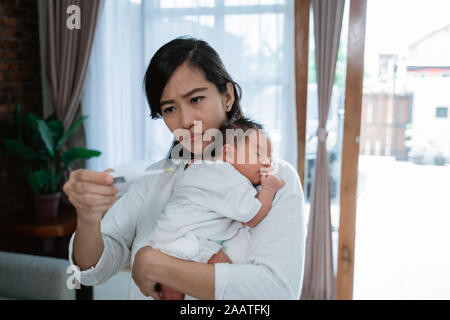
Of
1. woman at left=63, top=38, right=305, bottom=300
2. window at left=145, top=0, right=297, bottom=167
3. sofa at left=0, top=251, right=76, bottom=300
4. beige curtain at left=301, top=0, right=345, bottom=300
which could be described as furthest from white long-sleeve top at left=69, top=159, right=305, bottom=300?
beige curtain at left=301, top=0, right=345, bottom=300

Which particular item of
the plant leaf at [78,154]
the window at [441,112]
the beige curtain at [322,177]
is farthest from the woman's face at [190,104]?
the window at [441,112]

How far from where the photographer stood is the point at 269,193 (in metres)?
0.59

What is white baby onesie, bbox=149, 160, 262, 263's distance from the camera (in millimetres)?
563

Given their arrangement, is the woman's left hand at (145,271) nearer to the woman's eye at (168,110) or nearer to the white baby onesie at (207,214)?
the white baby onesie at (207,214)

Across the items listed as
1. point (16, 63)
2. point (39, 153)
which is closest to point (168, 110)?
point (39, 153)

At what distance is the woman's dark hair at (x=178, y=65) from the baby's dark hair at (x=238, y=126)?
50 millimetres

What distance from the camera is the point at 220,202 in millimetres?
566

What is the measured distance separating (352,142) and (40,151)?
1.36m

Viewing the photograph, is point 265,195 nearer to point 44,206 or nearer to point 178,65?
point 178,65

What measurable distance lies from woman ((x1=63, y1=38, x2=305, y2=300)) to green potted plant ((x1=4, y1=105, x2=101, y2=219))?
1.19 m

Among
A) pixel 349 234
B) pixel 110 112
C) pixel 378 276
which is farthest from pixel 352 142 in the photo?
pixel 110 112

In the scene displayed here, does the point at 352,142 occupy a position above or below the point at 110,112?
below
